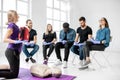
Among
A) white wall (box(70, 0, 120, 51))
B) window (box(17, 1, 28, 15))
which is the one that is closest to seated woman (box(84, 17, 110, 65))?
window (box(17, 1, 28, 15))

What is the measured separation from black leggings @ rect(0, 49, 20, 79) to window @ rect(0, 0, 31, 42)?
170 inches

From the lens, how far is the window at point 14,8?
7.14 metres

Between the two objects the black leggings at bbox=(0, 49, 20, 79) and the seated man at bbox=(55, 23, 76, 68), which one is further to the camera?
the seated man at bbox=(55, 23, 76, 68)

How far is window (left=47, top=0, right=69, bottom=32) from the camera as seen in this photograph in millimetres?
9372

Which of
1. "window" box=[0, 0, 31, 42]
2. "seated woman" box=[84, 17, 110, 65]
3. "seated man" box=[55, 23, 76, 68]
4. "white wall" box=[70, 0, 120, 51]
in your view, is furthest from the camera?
"white wall" box=[70, 0, 120, 51]

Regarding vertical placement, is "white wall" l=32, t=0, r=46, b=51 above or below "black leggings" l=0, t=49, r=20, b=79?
above

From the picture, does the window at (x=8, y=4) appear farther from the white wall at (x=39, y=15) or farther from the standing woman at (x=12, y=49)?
the standing woman at (x=12, y=49)

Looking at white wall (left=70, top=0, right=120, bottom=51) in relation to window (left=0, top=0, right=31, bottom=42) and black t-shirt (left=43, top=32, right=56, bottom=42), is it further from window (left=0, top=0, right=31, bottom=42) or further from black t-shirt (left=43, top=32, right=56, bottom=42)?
black t-shirt (left=43, top=32, right=56, bottom=42)

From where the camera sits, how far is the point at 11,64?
2988mm

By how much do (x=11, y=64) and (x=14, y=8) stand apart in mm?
5035

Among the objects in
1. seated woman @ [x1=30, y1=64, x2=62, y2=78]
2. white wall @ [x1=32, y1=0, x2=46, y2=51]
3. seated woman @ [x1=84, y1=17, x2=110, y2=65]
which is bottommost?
seated woman @ [x1=30, y1=64, x2=62, y2=78]

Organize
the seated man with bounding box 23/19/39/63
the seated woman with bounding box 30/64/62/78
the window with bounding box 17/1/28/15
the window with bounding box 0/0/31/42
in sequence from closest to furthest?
the seated woman with bounding box 30/64/62/78, the seated man with bounding box 23/19/39/63, the window with bounding box 0/0/31/42, the window with bounding box 17/1/28/15

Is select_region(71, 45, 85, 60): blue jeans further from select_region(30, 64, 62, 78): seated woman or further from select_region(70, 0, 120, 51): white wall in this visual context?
select_region(70, 0, 120, 51): white wall

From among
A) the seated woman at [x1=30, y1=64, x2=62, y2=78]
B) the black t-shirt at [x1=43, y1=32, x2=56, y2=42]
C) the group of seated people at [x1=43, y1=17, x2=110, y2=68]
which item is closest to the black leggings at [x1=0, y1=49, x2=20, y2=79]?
the seated woman at [x1=30, y1=64, x2=62, y2=78]
